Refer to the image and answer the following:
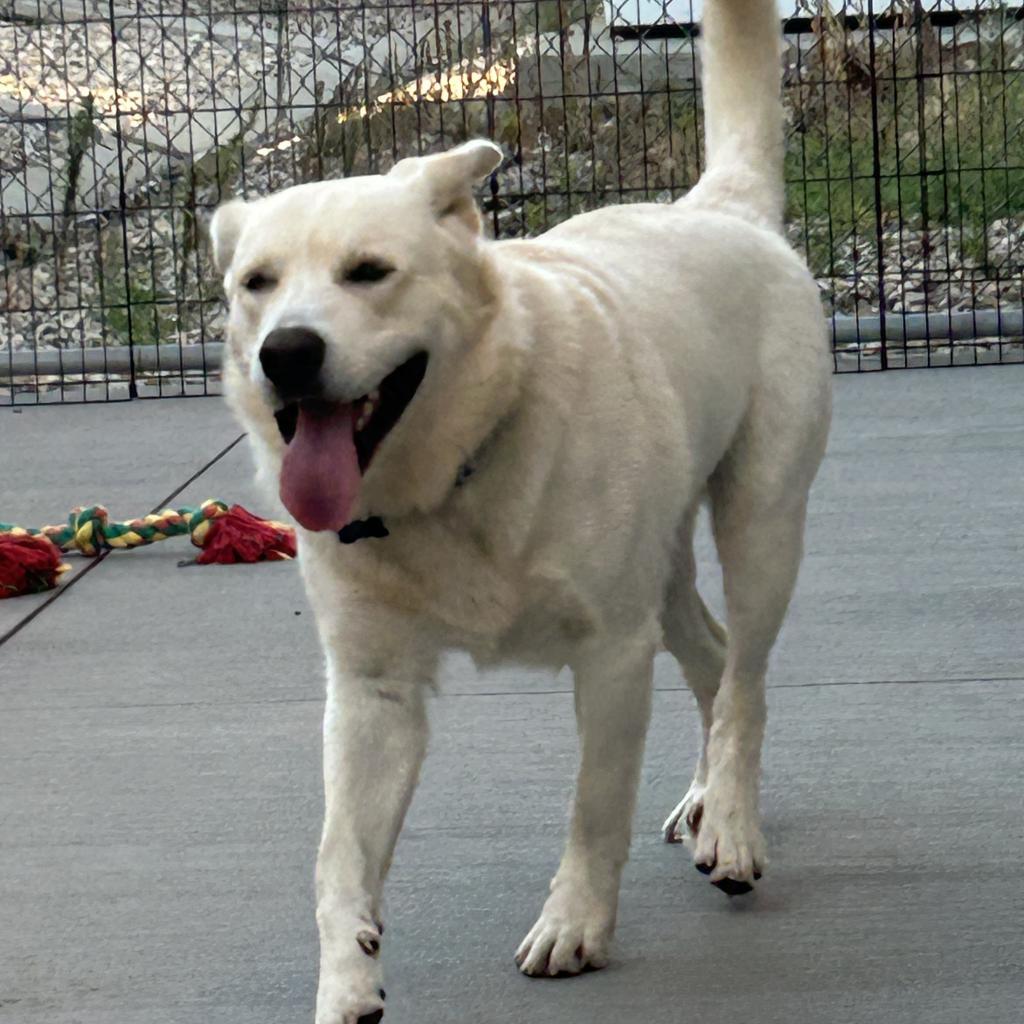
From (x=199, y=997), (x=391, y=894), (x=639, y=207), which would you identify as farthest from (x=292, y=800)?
(x=639, y=207)

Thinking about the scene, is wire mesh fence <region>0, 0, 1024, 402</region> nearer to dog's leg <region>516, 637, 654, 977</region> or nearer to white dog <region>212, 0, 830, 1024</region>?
white dog <region>212, 0, 830, 1024</region>

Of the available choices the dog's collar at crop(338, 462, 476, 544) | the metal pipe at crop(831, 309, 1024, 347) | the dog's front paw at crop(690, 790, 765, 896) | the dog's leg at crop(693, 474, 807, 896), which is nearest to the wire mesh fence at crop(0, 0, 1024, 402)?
the metal pipe at crop(831, 309, 1024, 347)

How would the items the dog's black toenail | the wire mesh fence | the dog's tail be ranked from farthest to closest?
the wire mesh fence, the dog's tail, the dog's black toenail

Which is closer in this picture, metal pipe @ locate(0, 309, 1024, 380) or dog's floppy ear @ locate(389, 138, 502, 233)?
dog's floppy ear @ locate(389, 138, 502, 233)

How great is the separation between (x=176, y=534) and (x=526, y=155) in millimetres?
6097

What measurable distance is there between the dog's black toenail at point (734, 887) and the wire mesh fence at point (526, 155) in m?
7.23

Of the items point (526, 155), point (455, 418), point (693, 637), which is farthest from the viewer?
point (526, 155)

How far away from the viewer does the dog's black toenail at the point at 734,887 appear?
3.05 metres

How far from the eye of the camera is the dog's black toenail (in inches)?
120

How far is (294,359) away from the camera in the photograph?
250cm

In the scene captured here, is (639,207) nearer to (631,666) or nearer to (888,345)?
(631,666)

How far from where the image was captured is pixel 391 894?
10.1 feet

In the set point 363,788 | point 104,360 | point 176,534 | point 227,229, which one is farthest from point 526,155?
point 363,788

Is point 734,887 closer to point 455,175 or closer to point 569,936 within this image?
point 569,936
